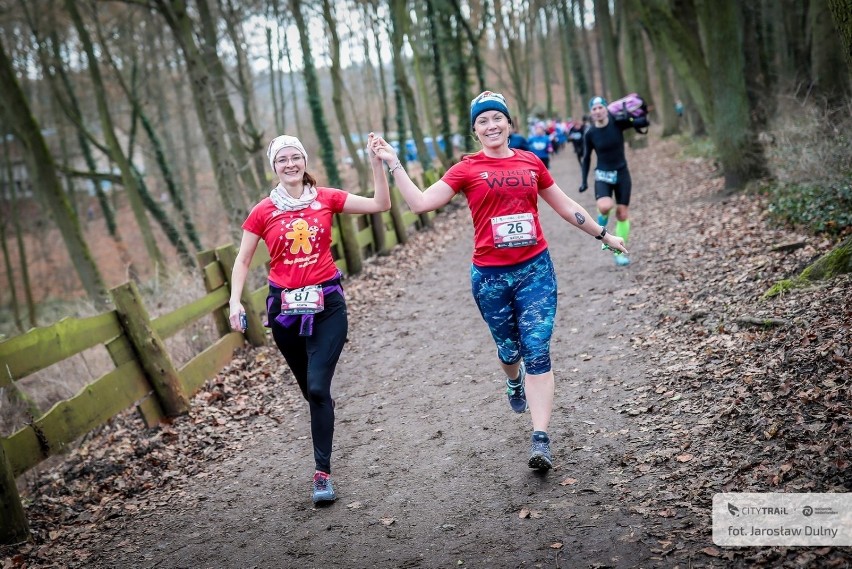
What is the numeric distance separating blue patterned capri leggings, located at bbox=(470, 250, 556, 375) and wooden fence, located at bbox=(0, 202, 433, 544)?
3.43 metres

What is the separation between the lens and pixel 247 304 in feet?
29.0

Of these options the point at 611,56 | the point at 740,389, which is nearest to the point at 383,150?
the point at 740,389

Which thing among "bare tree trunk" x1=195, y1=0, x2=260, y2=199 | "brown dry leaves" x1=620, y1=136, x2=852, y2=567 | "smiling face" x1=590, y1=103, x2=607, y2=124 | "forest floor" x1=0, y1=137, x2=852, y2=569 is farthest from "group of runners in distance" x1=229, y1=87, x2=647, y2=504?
"bare tree trunk" x1=195, y1=0, x2=260, y2=199

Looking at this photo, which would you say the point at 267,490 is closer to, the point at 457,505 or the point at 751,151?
the point at 457,505

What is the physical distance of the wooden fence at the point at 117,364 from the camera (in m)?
5.41

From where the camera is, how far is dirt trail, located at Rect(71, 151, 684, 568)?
13.1 feet

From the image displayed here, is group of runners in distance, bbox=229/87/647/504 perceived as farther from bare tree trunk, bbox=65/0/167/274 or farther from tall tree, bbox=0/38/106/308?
bare tree trunk, bbox=65/0/167/274

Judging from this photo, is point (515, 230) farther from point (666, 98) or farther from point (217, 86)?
point (666, 98)

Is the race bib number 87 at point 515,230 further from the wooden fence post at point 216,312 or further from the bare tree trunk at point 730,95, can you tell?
the bare tree trunk at point 730,95

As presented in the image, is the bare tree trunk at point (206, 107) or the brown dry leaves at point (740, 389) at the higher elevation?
the bare tree trunk at point (206, 107)

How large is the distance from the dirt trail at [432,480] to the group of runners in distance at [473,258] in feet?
1.07

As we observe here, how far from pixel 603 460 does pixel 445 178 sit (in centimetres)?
202

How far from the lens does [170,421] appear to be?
23.2ft

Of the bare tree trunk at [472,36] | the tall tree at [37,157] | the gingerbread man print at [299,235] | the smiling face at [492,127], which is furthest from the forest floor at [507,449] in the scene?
the bare tree trunk at [472,36]
